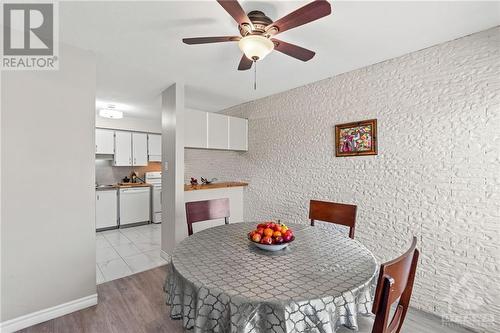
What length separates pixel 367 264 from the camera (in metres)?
1.25

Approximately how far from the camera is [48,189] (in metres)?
1.93

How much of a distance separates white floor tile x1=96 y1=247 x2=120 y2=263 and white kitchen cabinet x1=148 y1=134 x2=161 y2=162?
2443 mm

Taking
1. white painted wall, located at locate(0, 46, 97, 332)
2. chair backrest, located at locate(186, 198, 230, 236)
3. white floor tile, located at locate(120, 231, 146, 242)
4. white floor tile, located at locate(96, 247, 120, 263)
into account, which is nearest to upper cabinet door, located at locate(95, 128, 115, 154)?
white floor tile, located at locate(120, 231, 146, 242)

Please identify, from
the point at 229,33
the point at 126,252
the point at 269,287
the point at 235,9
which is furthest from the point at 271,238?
the point at 126,252

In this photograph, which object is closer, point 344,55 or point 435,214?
point 435,214

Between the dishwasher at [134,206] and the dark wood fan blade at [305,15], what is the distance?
15.1 ft

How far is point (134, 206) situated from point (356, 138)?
15.0ft

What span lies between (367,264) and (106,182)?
5474 mm

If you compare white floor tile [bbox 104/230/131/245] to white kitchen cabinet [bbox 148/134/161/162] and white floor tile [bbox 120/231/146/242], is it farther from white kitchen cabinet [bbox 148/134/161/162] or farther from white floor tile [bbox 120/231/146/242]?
white kitchen cabinet [bbox 148/134/161/162]

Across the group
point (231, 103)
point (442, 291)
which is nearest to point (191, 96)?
point (231, 103)

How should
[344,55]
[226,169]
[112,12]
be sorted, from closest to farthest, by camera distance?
[112,12] → [344,55] → [226,169]

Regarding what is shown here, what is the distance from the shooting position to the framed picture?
7.99 feet

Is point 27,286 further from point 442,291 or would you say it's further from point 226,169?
point 442,291

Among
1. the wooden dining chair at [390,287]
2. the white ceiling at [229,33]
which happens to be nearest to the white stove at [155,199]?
the white ceiling at [229,33]
